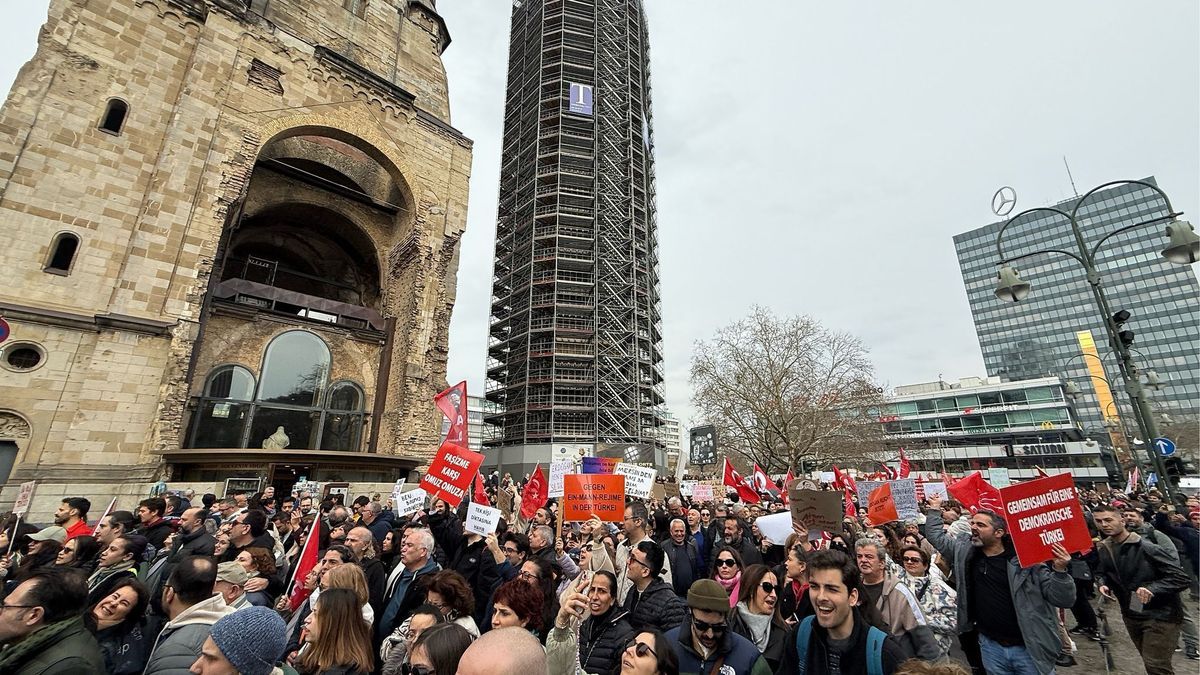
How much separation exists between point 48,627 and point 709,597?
3.55 meters

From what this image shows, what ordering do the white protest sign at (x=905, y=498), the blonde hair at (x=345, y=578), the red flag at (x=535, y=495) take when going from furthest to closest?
the red flag at (x=535, y=495) < the white protest sign at (x=905, y=498) < the blonde hair at (x=345, y=578)

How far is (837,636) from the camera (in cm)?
278

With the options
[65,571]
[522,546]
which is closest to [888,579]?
[522,546]

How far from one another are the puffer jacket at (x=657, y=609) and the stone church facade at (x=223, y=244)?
589 inches

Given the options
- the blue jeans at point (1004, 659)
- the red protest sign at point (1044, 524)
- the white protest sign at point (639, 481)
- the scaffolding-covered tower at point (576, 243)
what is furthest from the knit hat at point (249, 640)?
the scaffolding-covered tower at point (576, 243)

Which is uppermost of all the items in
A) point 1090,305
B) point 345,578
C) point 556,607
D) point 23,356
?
point 1090,305

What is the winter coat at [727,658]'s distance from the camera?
270 centimetres

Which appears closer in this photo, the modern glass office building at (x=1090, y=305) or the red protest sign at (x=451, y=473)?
the red protest sign at (x=451, y=473)

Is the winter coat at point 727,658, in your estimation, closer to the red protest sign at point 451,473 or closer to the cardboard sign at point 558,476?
the red protest sign at point 451,473

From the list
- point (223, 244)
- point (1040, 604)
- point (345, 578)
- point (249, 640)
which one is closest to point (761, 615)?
point (1040, 604)

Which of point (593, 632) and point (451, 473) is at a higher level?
point (451, 473)

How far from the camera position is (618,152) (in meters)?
47.7

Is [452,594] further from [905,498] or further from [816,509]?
[905,498]

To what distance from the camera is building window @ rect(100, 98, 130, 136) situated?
47.6ft
